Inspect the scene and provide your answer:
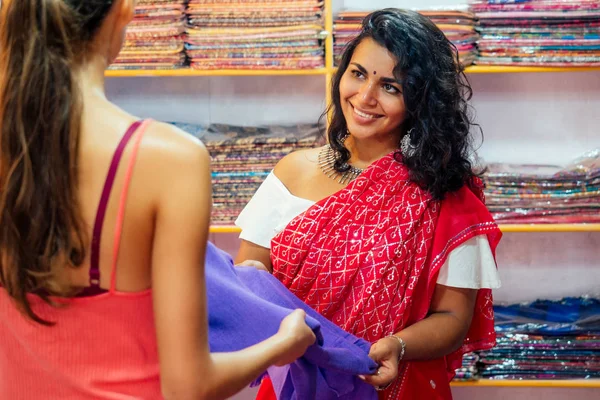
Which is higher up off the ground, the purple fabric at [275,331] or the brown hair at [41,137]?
the brown hair at [41,137]

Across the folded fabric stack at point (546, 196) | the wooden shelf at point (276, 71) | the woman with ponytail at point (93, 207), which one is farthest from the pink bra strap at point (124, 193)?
the folded fabric stack at point (546, 196)

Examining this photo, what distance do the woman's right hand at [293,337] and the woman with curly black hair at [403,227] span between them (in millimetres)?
532

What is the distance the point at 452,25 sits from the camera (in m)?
2.51

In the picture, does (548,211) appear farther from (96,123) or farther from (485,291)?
(96,123)

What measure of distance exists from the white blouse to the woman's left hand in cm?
21

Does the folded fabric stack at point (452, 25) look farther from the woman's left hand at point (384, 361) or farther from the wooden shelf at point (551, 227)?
the woman's left hand at point (384, 361)

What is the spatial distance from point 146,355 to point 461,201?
99 cm

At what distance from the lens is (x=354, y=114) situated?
180 cm

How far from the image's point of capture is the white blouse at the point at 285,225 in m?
1.75

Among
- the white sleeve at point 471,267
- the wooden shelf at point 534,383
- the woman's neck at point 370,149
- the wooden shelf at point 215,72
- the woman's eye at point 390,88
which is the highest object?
the woman's eye at point 390,88

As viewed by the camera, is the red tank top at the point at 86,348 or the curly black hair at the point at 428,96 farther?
the curly black hair at the point at 428,96

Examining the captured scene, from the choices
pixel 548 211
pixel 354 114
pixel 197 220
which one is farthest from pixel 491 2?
pixel 197 220

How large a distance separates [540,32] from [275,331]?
166 centimetres

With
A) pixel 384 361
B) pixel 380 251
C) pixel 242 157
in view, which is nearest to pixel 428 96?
pixel 380 251
